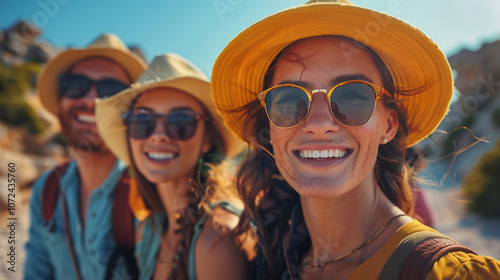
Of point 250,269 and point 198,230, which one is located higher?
point 198,230

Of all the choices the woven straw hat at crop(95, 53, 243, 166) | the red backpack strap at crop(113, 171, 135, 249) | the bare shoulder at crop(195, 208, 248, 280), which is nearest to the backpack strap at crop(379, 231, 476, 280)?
the bare shoulder at crop(195, 208, 248, 280)

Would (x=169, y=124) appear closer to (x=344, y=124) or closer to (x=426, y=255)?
(x=344, y=124)

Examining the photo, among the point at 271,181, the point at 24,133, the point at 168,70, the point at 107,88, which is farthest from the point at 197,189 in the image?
the point at 24,133

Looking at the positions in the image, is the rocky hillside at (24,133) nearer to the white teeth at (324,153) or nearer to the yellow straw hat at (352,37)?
the yellow straw hat at (352,37)

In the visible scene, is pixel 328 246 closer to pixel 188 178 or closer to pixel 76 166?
pixel 188 178

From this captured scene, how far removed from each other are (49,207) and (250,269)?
2.16 meters

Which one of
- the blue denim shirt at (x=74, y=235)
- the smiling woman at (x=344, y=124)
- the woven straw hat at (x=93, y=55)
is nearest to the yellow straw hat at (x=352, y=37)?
the smiling woman at (x=344, y=124)

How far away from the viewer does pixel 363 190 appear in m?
1.50

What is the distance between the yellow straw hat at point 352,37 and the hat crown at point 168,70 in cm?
54

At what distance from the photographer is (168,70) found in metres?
2.23

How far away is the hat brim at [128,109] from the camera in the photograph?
7.16 ft

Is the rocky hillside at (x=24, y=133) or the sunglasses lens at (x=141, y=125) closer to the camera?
the sunglasses lens at (x=141, y=125)

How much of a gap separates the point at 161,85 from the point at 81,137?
4.93ft

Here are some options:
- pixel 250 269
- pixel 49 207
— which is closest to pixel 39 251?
pixel 49 207
